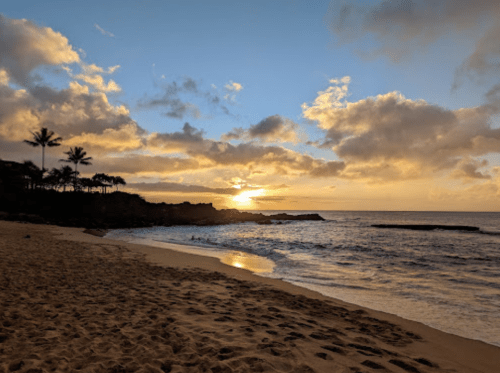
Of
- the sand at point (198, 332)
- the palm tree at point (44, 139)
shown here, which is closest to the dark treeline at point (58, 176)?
the palm tree at point (44, 139)

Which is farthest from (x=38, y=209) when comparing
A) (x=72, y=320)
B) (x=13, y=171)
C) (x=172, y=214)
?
(x=72, y=320)

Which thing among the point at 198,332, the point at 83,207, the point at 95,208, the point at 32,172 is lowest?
the point at 198,332

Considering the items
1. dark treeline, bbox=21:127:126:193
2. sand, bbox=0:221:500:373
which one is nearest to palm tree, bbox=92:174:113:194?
dark treeline, bbox=21:127:126:193

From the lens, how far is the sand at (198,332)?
407 centimetres

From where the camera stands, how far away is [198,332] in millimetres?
5109

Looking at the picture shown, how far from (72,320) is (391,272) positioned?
13634 mm

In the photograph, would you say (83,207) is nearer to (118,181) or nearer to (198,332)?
(118,181)

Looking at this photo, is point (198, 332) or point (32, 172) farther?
point (32, 172)

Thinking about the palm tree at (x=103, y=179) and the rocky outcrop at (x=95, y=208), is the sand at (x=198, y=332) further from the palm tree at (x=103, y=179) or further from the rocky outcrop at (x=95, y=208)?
the palm tree at (x=103, y=179)

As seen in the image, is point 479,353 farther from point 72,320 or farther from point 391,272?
point 391,272

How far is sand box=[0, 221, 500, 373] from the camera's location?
407cm

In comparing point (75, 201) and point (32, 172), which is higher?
point (32, 172)

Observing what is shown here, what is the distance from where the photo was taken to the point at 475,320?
733cm

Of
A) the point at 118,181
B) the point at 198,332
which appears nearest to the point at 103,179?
the point at 118,181
